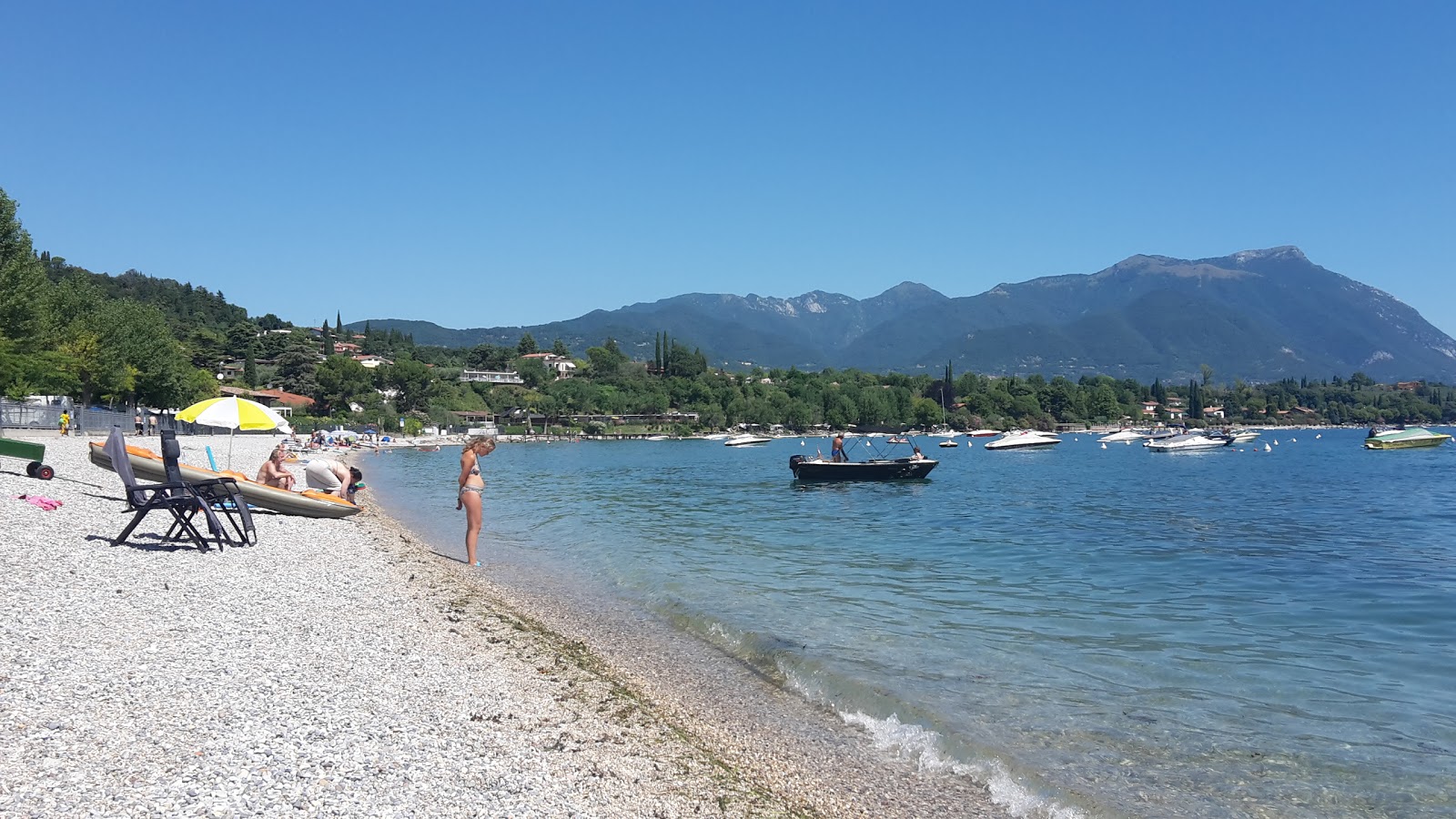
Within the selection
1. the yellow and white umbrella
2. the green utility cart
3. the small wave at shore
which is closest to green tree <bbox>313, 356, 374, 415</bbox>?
the green utility cart

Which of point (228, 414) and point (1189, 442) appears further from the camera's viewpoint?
point (1189, 442)

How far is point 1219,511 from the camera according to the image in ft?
102

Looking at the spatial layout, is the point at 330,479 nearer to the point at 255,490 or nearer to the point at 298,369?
the point at 255,490

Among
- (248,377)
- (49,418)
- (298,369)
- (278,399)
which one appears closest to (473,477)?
(49,418)

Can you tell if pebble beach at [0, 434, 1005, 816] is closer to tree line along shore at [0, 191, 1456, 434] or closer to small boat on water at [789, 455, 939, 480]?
small boat on water at [789, 455, 939, 480]

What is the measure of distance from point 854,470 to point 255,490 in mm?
29031

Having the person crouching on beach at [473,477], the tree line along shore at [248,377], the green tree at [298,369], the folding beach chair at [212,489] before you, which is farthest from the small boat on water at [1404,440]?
the green tree at [298,369]

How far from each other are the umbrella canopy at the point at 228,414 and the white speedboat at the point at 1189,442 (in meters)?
95.5

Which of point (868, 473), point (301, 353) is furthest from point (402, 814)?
point (301, 353)

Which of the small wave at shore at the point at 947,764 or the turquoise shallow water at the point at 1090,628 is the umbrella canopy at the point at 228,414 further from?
the small wave at shore at the point at 947,764

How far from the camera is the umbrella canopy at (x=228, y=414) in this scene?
18.4 metres

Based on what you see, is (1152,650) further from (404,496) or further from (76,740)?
(404,496)

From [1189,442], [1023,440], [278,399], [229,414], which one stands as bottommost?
[1189,442]

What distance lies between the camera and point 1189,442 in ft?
322
